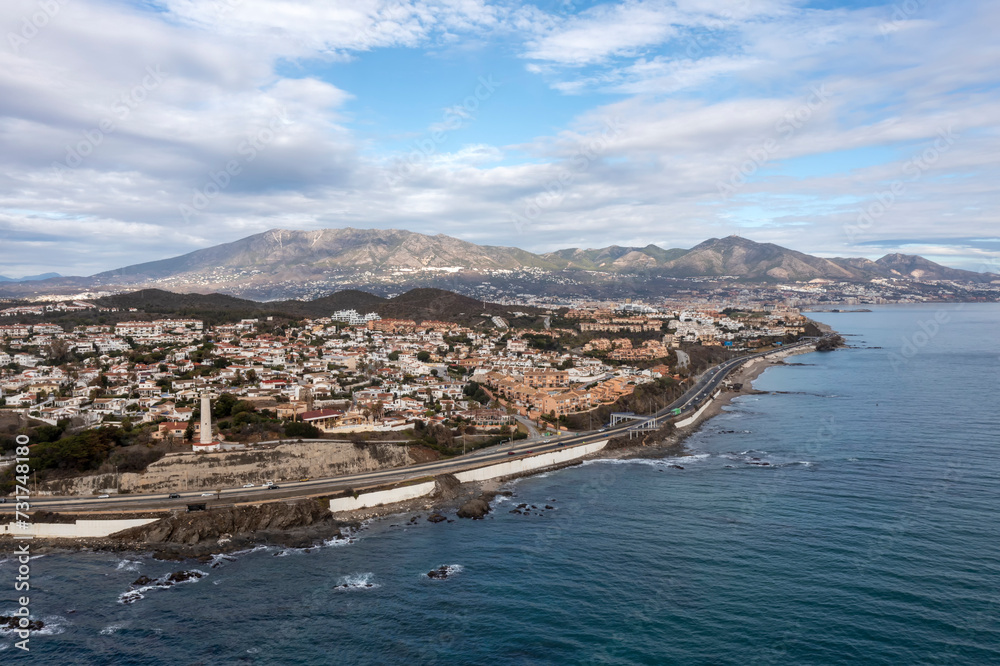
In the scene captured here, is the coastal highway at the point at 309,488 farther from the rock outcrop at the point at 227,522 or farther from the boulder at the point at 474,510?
the boulder at the point at 474,510

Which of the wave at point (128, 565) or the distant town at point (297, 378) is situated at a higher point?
the distant town at point (297, 378)

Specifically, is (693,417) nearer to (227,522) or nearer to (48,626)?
(227,522)

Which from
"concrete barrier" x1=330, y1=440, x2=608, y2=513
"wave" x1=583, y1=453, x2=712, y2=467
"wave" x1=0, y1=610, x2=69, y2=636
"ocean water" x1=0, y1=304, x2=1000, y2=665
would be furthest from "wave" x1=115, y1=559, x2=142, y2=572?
"wave" x1=583, y1=453, x2=712, y2=467

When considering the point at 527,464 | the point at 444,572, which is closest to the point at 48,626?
the point at 444,572

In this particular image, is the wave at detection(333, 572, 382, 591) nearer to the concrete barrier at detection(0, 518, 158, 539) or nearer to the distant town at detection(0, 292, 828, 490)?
the concrete barrier at detection(0, 518, 158, 539)

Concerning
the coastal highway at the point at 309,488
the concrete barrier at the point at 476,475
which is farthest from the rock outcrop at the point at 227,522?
the concrete barrier at the point at 476,475

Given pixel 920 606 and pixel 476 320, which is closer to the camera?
pixel 920 606

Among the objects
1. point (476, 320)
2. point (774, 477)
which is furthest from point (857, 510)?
point (476, 320)

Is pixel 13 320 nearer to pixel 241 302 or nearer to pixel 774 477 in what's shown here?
pixel 241 302
